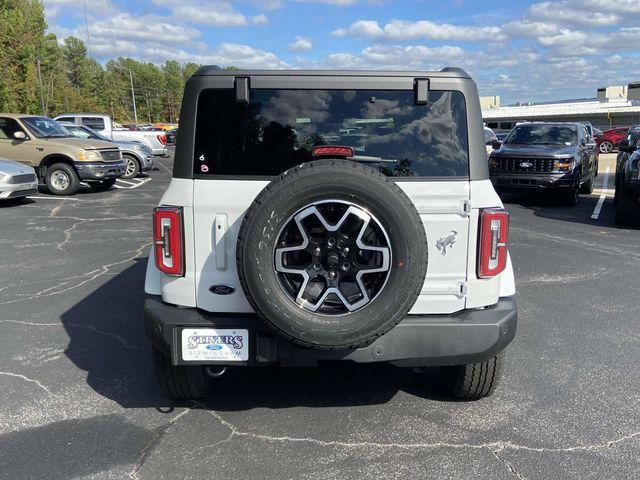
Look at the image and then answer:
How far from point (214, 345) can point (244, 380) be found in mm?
975

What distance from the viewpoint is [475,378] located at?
3.48 meters

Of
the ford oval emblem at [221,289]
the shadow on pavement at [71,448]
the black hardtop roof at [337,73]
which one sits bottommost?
Result: the shadow on pavement at [71,448]

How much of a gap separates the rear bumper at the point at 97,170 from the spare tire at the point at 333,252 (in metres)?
12.6

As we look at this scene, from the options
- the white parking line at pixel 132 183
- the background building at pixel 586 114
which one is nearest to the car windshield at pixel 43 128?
the white parking line at pixel 132 183

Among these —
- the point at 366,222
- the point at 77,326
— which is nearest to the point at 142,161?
the point at 77,326

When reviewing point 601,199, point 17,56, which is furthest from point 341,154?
point 17,56

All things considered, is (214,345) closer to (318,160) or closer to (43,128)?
(318,160)

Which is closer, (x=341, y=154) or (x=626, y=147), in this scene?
(x=341, y=154)

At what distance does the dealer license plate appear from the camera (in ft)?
10.0

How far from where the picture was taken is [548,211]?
1164 cm

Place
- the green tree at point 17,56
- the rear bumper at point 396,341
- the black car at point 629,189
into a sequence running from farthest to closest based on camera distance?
the green tree at point 17,56
the black car at point 629,189
the rear bumper at point 396,341

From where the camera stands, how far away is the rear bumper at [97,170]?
14.0m

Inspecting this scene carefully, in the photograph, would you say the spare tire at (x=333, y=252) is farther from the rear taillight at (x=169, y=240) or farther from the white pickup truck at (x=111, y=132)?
the white pickup truck at (x=111, y=132)

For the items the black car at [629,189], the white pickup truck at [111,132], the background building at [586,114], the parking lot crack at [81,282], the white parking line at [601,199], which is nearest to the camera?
the parking lot crack at [81,282]
